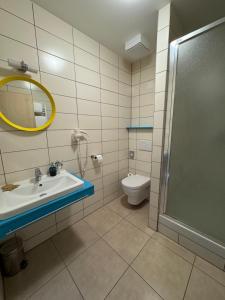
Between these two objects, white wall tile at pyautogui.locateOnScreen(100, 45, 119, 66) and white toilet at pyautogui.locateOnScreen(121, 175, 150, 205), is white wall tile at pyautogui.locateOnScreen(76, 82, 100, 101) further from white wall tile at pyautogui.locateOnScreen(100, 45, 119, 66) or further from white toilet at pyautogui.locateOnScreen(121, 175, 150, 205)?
white toilet at pyautogui.locateOnScreen(121, 175, 150, 205)

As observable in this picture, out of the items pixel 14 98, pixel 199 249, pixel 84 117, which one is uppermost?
pixel 14 98

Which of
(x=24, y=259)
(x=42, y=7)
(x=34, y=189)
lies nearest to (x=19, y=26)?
(x=42, y=7)

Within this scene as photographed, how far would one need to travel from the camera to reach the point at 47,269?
1.13m

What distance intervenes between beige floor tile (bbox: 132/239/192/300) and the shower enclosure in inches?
9.7

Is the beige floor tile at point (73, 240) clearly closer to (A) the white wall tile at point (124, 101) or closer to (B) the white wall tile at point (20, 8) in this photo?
(A) the white wall tile at point (124, 101)

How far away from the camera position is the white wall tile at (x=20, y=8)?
1.00 m

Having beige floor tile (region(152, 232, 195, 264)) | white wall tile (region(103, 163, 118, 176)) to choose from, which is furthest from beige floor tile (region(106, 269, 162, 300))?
white wall tile (region(103, 163, 118, 176))

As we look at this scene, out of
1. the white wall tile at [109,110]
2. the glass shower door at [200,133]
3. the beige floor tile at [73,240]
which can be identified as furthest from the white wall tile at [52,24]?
the beige floor tile at [73,240]

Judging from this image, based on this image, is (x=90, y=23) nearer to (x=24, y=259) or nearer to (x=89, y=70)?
(x=89, y=70)

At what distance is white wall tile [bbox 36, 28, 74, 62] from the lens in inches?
46.2

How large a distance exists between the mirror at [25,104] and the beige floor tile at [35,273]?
1.24 m

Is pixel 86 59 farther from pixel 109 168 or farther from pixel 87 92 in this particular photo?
pixel 109 168

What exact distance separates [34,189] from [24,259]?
27.0 inches

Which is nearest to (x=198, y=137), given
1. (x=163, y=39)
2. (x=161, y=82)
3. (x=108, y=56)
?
(x=161, y=82)
